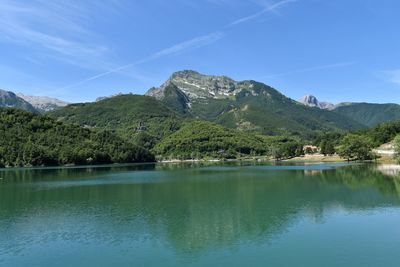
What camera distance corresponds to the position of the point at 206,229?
3841 cm

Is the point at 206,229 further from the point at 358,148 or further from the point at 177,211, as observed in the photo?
the point at 358,148

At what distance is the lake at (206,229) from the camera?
28594mm

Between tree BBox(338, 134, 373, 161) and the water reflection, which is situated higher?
tree BBox(338, 134, 373, 161)

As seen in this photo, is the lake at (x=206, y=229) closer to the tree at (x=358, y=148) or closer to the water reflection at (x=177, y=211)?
the water reflection at (x=177, y=211)

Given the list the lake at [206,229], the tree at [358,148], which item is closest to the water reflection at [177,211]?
the lake at [206,229]

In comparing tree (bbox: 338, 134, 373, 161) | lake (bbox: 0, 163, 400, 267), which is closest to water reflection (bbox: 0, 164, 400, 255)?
lake (bbox: 0, 163, 400, 267)

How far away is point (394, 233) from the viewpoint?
3494cm

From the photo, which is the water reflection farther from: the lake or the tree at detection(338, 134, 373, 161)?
the tree at detection(338, 134, 373, 161)

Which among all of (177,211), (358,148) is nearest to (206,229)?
(177,211)

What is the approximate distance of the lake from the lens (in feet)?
93.8

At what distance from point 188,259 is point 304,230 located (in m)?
13.6

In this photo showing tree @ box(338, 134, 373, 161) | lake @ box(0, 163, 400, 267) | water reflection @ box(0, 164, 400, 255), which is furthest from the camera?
tree @ box(338, 134, 373, 161)

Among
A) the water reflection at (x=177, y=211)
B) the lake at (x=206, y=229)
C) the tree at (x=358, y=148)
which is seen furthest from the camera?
the tree at (x=358, y=148)

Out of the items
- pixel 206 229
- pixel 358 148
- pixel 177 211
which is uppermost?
pixel 358 148
